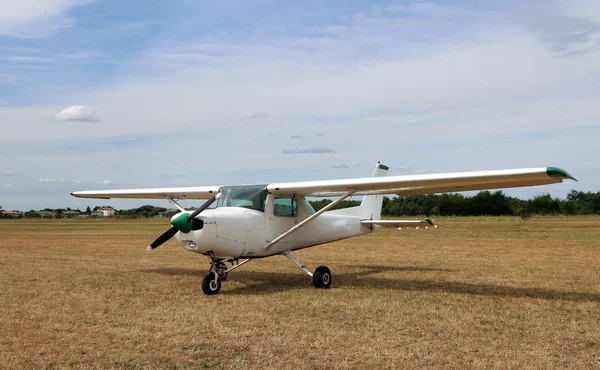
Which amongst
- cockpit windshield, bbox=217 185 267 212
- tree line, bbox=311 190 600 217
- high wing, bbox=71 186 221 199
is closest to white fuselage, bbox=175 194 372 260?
cockpit windshield, bbox=217 185 267 212

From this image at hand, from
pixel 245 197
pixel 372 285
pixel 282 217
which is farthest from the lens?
pixel 282 217

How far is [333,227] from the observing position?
12.9 metres

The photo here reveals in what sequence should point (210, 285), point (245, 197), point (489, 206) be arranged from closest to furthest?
point (210, 285) → point (245, 197) → point (489, 206)

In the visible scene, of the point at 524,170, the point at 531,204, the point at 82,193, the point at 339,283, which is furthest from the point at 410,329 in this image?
the point at 531,204

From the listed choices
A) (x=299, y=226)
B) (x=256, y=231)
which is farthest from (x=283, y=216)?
(x=256, y=231)

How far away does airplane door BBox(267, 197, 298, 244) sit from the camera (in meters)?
11.1

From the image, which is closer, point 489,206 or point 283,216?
point 283,216

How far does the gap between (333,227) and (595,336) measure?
273 inches

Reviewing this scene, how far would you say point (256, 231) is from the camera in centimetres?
1068

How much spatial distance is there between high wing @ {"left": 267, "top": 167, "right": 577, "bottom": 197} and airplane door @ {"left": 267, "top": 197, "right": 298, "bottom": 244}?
25cm

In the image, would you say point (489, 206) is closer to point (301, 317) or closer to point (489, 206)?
point (489, 206)

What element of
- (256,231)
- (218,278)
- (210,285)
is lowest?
(210,285)

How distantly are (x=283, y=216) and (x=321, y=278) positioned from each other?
159 cm

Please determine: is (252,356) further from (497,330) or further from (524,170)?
(524,170)
